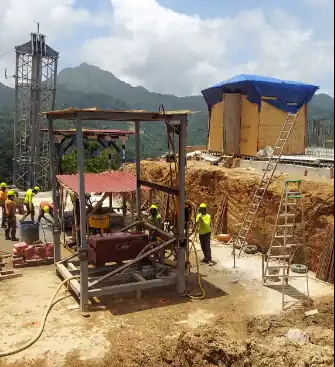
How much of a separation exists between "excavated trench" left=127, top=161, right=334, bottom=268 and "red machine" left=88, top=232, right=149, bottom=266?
7.38 feet

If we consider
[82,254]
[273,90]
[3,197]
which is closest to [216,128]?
[273,90]

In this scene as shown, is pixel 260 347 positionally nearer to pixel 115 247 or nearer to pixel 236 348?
pixel 236 348

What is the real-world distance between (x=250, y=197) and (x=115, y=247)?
691 centimetres

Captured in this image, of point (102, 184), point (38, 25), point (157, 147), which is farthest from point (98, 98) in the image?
point (102, 184)

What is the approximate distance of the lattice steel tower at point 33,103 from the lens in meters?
39.1

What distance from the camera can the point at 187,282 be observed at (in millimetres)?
12047

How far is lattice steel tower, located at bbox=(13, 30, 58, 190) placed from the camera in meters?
39.1

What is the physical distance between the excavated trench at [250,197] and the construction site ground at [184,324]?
0.09 metres

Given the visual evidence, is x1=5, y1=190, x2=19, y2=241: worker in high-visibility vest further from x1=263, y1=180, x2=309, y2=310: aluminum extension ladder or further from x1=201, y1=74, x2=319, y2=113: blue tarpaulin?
x1=201, y1=74, x2=319, y2=113: blue tarpaulin

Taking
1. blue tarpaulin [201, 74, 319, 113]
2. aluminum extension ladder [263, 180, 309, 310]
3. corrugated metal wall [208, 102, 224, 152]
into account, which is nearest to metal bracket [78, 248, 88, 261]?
aluminum extension ladder [263, 180, 309, 310]

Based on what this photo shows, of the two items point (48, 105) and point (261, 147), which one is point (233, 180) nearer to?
point (261, 147)

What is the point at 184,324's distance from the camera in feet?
30.6

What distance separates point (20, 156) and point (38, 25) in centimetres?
1309

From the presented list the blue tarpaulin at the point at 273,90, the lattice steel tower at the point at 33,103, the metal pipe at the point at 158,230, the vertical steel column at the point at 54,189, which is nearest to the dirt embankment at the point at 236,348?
the metal pipe at the point at 158,230
